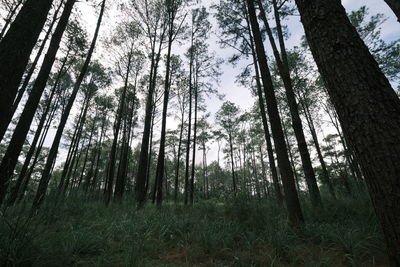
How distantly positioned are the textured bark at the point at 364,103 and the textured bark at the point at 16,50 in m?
3.29

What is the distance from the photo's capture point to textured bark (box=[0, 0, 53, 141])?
212cm

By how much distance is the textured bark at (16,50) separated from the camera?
212 centimetres

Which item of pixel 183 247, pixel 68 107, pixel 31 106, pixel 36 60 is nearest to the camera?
pixel 183 247

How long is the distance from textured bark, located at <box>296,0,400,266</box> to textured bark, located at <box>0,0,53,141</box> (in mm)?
3287

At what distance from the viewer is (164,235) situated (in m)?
3.68

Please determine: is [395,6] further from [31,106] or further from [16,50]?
[31,106]

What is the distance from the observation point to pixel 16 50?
222cm

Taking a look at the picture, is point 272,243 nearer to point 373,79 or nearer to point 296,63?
point 373,79

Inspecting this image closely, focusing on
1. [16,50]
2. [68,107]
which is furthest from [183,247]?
[68,107]

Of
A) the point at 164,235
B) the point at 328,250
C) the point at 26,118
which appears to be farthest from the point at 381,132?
the point at 26,118

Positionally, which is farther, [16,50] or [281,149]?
[281,149]

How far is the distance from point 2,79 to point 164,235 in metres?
3.47

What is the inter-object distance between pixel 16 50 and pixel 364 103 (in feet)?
11.9

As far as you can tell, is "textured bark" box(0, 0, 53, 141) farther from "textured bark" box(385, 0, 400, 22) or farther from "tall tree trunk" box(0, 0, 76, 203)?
"textured bark" box(385, 0, 400, 22)
